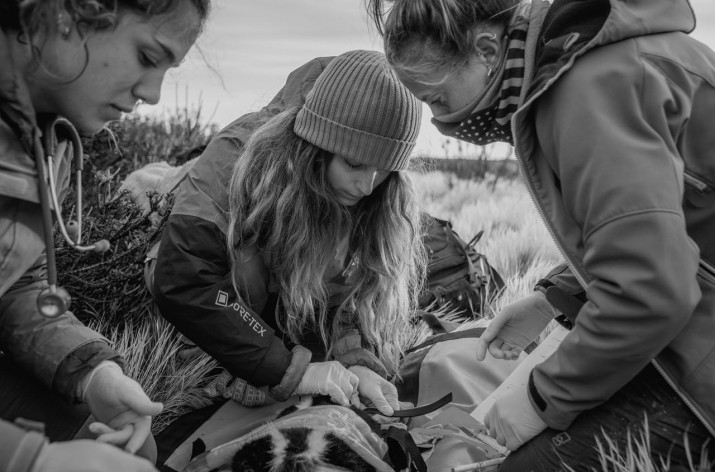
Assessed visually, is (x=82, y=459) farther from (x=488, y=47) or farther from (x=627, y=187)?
(x=488, y=47)

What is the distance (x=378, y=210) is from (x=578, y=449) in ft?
4.23

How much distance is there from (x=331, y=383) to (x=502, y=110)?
1094mm

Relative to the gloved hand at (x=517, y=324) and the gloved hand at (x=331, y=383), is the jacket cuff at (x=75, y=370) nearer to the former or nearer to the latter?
the gloved hand at (x=331, y=383)

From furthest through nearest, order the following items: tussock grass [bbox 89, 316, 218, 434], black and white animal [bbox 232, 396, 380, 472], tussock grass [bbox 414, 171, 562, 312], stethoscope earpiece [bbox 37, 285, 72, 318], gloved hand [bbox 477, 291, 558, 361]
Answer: tussock grass [bbox 414, 171, 562, 312] < tussock grass [bbox 89, 316, 218, 434] < gloved hand [bbox 477, 291, 558, 361] < black and white animal [bbox 232, 396, 380, 472] < stethoscope earpiece [bbox 37, 285, 72, 318]

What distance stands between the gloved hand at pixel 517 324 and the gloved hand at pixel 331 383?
473mm

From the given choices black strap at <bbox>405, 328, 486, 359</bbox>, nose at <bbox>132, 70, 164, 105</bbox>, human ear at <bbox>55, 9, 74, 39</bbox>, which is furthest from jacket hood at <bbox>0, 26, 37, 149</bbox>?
black strap at <bbox>405, 328, 486, 359</bbox>

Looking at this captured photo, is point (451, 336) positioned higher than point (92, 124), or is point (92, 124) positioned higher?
point (92, 124)

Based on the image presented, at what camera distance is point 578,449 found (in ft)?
6.49

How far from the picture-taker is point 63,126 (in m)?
1.79

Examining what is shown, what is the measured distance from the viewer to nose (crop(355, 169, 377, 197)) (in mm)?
2725

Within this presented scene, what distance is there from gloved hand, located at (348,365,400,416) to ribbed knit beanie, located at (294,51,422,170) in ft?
2.50

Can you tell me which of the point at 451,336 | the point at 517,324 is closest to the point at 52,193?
the point at 517,324

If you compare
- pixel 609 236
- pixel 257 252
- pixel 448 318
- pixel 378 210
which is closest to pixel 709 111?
pixel 609 236

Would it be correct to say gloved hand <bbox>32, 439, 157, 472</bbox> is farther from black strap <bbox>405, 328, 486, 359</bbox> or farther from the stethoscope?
black strap <bbox>405, 328, 486, 359</bbox>
